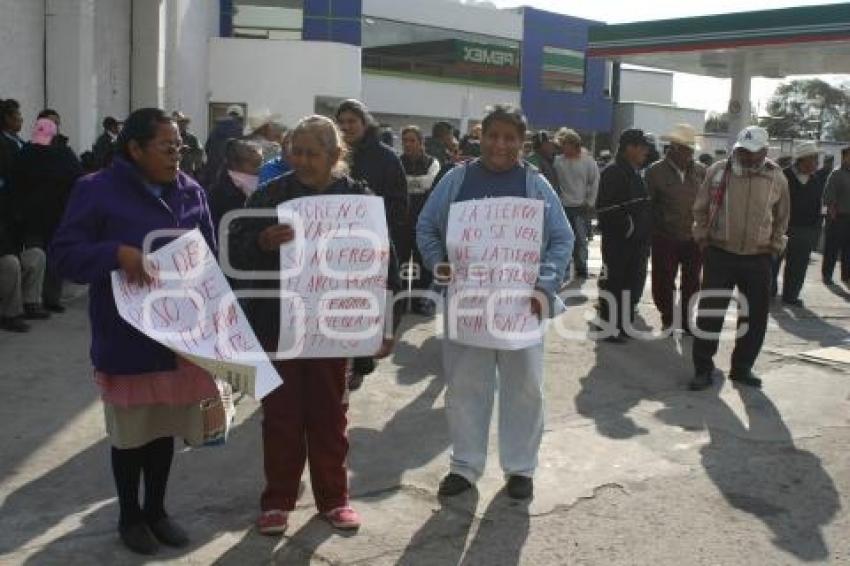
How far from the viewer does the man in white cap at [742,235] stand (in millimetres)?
6512

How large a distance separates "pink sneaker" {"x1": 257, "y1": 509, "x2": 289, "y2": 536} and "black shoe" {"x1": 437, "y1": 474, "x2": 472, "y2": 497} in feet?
2.80

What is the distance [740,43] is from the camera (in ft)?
74.4

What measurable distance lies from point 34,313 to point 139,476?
501 centimetres

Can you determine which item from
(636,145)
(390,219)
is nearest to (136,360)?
(390,219)

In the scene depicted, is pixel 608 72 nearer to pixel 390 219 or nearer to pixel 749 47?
pixel 749 47

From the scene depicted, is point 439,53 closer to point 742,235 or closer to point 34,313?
point 34,313

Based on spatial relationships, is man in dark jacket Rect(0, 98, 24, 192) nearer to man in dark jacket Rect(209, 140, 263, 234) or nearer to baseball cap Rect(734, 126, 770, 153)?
man in dark jacket Rect(209, 140, 263, 234)

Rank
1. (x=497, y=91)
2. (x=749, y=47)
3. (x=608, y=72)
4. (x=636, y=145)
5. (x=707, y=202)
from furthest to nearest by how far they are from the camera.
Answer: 1. (x=608, y=72)
2. (x=497, y=91)
3. (x=749, y=47)
4. (x=636, y=145)
5. (x=707, y=202)

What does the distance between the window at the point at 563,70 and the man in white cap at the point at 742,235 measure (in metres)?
36.1

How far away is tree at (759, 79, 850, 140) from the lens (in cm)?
7900

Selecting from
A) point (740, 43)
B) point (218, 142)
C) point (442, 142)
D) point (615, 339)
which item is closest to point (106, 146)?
point (218, 142)

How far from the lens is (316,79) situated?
2395 centimetres

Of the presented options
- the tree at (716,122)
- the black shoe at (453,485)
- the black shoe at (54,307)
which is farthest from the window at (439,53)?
the tree at (716,122)

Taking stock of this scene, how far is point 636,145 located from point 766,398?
2533 mm
